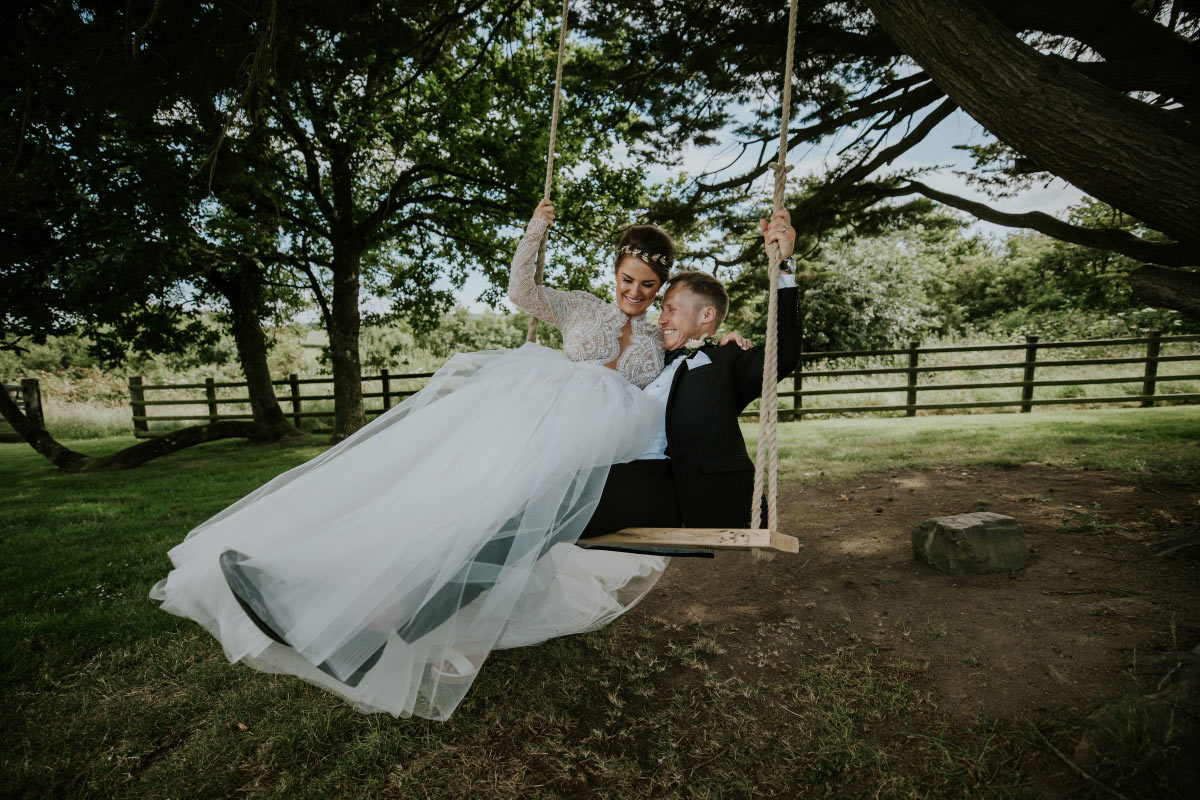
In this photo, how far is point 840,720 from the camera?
74.0 inches

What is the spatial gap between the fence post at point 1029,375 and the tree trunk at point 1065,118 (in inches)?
337

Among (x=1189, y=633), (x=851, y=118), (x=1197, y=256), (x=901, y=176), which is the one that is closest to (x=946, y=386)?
(x=901, y=176)

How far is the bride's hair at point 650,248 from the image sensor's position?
2.33 meters

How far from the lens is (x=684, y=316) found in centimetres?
220

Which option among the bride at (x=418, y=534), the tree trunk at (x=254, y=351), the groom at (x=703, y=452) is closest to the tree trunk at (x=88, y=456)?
the tree trunk at (x=254, y=351)

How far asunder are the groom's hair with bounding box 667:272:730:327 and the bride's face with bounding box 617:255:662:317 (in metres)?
0.19

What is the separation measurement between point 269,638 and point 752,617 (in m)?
2.00

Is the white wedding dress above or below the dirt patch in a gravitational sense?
above

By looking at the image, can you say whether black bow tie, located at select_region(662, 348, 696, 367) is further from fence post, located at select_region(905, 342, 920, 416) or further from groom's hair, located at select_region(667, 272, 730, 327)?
fence post, located at select_region(905, 342, 920, 416)

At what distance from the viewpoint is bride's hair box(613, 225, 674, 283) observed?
7.65 ft

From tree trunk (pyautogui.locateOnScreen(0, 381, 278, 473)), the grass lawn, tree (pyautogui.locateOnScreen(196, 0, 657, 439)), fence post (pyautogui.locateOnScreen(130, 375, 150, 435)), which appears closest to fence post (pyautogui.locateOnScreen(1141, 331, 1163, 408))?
tree (pyautogui.locateOnScreen(196, 0, 657, 439))

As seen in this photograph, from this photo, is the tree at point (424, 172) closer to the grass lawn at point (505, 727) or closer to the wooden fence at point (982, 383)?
the wooden fence at point (982, 383)

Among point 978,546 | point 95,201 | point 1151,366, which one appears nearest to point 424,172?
point 95,201

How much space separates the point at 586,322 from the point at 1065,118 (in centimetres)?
194
